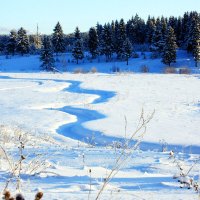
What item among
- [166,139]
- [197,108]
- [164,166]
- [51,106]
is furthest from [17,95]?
[164,166]

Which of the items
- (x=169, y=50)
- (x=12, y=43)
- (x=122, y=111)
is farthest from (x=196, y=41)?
(x=122, y=111)

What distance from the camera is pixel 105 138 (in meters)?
10.0

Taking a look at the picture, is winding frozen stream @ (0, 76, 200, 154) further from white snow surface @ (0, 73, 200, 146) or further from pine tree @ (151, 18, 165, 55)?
pine tree @ (151, 18, 165, 55)

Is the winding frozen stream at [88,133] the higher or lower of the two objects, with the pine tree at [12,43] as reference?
lower

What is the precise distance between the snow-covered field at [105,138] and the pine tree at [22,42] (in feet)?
182

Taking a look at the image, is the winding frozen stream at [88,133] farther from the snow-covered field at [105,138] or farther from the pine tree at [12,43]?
the pine tree at [12,43]

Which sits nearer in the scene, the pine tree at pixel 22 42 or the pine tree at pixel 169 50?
the pine tree at pixel 169 50

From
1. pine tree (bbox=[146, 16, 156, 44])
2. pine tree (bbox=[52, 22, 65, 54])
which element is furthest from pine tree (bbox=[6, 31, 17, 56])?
pine tree (bbox=[146, 16, 156, 44])

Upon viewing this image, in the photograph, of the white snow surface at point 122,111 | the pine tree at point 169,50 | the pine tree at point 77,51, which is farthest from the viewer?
the pine tree at point 77,51

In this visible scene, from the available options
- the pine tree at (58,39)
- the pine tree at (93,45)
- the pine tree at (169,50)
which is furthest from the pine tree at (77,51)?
the pine tree at (169,50)

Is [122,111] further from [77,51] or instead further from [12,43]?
[12,43]

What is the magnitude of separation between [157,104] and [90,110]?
313cm

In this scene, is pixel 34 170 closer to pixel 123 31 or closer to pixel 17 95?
pixel 17 95

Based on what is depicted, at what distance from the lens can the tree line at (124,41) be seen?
202 ft
